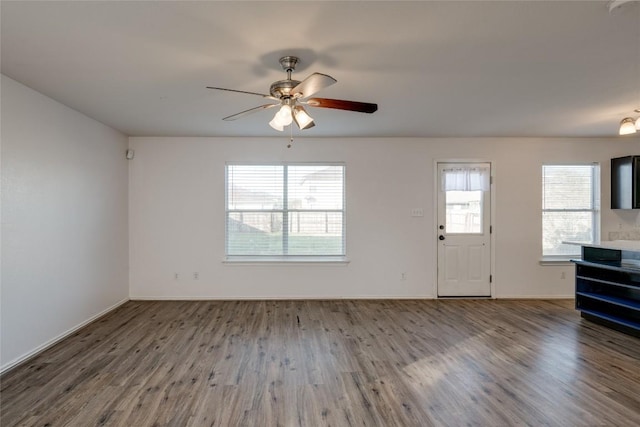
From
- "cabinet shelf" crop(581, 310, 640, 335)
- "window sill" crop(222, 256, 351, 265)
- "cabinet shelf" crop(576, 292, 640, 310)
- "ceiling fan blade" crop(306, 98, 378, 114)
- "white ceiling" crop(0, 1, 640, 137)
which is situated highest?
"white ceiling" crop(0, 1, 640, 137)

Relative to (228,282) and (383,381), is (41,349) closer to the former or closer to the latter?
(228,282)

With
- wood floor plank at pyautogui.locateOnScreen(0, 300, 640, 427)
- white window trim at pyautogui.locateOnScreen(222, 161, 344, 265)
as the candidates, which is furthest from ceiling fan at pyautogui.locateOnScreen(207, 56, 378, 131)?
white window trim at pyautogui.locateOnScreen(222, 161, 344, 265)

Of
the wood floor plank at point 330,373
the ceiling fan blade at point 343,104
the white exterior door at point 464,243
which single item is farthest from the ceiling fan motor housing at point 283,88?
the white exterior door at point 464,243

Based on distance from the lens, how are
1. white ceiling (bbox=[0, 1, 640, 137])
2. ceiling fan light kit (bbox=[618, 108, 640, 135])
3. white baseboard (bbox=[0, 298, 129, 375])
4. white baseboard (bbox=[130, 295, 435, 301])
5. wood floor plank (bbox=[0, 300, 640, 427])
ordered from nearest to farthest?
1. white ceiling (bbox=[0, 1, 640, 137])
2. wood floor plank (bbox=[0, 300, 640, 427])
3. white baseboard (bbox=[0, 298, 129, 375])
4. ceiling fan light kit (bbox=[618, 108, 640, 135])
5. white baseboard (bbox=[130, 295, 435, 301])

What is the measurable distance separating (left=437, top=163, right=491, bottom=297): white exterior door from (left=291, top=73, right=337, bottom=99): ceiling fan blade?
11.2ft

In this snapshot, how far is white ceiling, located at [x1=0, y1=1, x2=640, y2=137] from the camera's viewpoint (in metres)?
1.74

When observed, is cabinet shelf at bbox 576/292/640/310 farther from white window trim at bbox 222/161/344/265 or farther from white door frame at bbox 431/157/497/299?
white window trim at bbox 222/161/344/265

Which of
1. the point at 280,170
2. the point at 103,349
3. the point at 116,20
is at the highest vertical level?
the point at 116,20

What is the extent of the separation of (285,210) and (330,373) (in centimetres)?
269

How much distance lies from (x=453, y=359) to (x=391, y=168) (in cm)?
286

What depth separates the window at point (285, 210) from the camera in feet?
15.8

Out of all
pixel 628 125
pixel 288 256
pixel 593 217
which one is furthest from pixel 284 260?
pixel 593 217

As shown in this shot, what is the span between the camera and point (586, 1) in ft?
5.41

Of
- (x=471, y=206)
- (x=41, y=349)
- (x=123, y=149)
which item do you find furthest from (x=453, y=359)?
(x=123, y=149)
